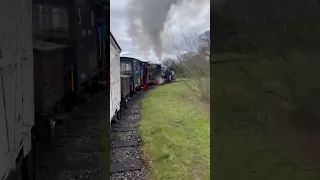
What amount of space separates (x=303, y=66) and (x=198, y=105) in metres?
10.5

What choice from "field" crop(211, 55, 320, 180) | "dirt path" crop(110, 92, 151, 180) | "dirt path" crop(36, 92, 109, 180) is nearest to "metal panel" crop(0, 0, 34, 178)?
"dirt path" crop(36, 92, 109, 180)

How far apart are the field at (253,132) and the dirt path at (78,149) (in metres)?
0.86

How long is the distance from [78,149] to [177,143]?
18.1 ft

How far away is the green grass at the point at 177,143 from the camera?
5.10 m

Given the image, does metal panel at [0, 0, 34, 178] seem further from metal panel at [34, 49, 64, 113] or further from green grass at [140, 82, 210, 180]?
green grass at [140, 82, 210, 180]

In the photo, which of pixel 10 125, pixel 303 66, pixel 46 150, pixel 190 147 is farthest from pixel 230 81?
pixel 190 147

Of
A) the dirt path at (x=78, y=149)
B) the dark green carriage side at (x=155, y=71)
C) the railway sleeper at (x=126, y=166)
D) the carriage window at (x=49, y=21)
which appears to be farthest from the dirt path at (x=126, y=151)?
the dark green carriage side at (x=155, y=71)

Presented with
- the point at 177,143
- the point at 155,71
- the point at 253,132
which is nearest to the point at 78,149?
the point at 253,132

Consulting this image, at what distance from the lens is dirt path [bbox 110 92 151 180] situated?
5.00 metres

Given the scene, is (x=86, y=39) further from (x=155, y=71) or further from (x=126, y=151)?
(x=155, y=71)

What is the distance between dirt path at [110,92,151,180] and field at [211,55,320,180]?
2967 mm

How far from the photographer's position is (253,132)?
81.0 inches

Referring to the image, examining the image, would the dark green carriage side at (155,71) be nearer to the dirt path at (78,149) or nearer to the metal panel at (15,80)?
the dirt path at (78,149)

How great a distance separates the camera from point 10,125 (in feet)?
3.36
